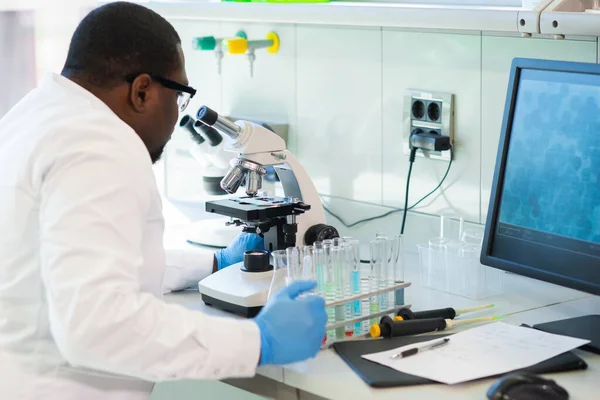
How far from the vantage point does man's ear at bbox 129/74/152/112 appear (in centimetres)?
141

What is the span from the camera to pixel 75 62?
1.42m

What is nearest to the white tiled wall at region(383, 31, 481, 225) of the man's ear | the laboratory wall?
the laboratory wall

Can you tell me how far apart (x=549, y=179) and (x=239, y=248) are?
0.64m

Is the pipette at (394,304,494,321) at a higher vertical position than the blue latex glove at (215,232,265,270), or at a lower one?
lower

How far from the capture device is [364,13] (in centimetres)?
193

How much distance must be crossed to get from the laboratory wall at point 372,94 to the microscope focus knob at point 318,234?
416 mm

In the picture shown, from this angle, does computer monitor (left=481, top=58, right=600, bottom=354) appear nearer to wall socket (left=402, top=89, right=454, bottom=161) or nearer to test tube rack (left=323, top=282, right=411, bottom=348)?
test tube rack (left=323, top=282, right=411, bottom=348)

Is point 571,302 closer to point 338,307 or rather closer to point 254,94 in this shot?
point 338,307

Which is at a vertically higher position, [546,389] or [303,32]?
[303,32]

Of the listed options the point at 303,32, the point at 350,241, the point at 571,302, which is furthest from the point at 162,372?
the point at 303,32

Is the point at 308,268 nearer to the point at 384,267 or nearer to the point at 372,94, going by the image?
the point at 384,267

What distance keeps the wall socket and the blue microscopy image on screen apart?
1.38 ft

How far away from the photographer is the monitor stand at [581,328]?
4.76 ft

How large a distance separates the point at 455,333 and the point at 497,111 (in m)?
0.61
